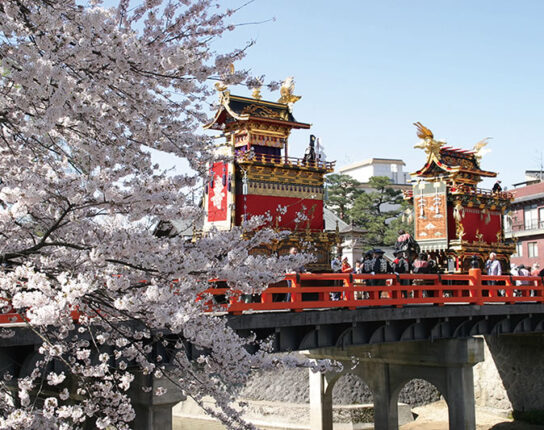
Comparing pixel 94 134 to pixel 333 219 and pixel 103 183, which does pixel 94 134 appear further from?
pixel 333 219

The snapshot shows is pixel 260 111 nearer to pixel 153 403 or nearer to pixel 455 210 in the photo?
pixel 455 210

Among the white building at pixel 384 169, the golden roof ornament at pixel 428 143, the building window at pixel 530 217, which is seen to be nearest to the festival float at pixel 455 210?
the golden roof ornament at pixel 428 143

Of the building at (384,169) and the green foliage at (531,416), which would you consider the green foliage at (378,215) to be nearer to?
the green foliage at (531,416)

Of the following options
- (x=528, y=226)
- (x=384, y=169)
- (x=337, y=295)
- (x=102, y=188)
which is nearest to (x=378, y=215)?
(x=528, y=226)

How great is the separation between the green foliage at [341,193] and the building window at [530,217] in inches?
540

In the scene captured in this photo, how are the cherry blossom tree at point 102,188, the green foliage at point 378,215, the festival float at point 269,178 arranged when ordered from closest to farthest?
the cherry blossom tree at point 102,188
the festival float at point 269,178
the green foliage at point 378,215

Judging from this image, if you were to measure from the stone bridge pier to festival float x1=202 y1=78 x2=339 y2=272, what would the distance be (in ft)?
19.7

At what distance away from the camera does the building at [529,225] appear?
154ft

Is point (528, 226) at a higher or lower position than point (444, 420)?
higher

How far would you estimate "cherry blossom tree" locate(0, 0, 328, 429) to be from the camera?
16.8 feet

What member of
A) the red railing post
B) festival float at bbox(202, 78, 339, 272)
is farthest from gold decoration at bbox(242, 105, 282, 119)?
the red railing post

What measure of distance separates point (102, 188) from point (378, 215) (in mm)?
49040

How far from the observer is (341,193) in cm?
5522

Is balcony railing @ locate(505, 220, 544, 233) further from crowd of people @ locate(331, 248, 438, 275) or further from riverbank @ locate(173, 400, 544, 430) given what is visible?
crowd of people @ locate(331, 248, 438, 275)
